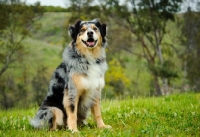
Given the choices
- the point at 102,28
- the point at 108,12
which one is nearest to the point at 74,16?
the point at 108,12

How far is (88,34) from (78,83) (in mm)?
1265

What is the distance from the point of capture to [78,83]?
24.3ft

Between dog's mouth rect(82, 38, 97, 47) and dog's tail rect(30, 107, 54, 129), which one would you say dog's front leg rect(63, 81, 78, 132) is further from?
dog's mouth rect(82, 38, 97, 47)

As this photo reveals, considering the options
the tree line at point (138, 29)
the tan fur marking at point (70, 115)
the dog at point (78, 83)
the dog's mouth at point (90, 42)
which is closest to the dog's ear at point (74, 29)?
the dog at point (78, 83)

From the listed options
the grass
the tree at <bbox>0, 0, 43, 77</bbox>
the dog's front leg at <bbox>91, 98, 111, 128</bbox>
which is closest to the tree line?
the tree at <bbox>0, 0, 43, 77</bbox>

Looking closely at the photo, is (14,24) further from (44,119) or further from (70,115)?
(70,115)

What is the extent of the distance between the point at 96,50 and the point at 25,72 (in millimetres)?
46963

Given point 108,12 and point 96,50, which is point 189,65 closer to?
point 108,12

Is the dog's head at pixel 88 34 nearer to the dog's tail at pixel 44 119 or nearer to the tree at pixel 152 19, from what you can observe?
the dog's tail at pixel 44 119

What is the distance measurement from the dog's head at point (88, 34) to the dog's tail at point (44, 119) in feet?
6.22

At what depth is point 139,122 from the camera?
7.31 m

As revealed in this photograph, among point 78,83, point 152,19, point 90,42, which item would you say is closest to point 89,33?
point 90,42

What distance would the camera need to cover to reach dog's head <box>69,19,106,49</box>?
7.66m

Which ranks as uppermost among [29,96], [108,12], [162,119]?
[108,12]
